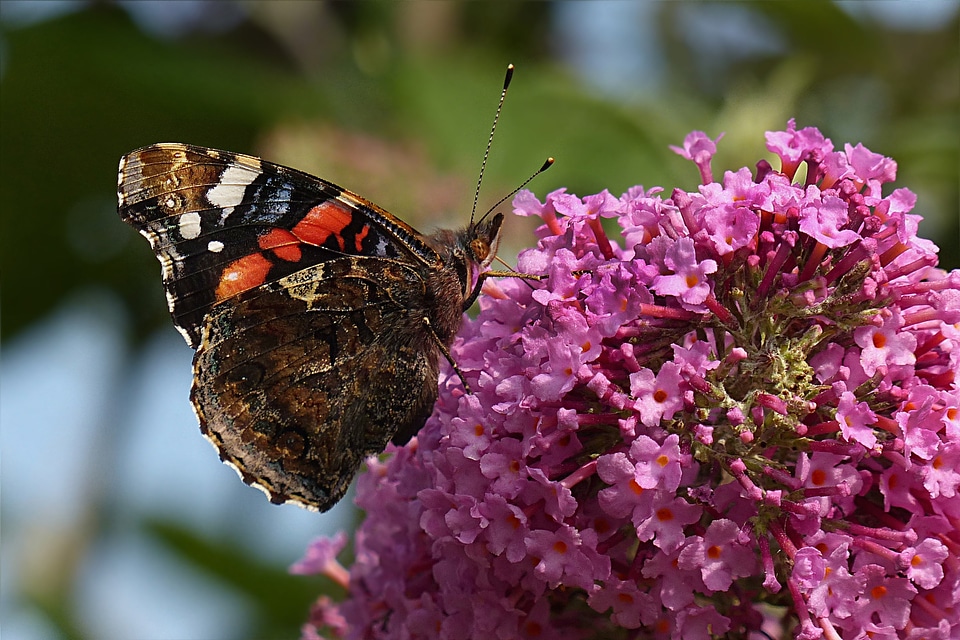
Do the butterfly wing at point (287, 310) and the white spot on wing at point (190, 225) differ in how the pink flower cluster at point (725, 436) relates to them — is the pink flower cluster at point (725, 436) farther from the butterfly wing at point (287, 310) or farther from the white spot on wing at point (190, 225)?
the white spot on wing at point (190, 225)

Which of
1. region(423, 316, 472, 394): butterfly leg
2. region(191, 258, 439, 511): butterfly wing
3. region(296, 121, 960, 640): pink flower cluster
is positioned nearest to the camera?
region(296, 121, 960, 640): pink flower cluster

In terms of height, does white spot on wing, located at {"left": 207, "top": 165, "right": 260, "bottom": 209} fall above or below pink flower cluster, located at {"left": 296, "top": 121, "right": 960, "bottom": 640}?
below

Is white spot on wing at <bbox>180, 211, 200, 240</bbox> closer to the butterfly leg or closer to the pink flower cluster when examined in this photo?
the butterfly leg

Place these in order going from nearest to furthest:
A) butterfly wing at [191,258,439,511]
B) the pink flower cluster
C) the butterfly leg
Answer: the pink flower cluster
the butterfly leg
butterfly wing at [191,258,439,511]

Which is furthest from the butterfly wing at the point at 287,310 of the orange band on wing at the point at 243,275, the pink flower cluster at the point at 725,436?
the pink flower cluster at the point at 725,436

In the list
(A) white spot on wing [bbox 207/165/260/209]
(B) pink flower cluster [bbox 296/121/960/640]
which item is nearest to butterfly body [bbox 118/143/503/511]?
(A) white spot on wing [bbox 207/165/260/209]

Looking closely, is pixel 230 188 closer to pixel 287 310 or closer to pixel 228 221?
pixel 228 221

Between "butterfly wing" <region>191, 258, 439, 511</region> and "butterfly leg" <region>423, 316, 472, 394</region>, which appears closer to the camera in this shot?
"butterfly leg" <region>423, 316, 472, 394</region>

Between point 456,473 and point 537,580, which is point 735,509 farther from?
point 456,473
